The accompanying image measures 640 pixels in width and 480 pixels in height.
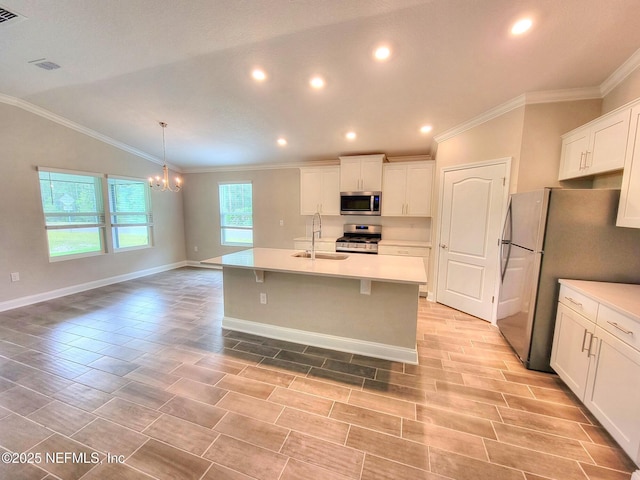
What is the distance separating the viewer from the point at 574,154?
2.50 m

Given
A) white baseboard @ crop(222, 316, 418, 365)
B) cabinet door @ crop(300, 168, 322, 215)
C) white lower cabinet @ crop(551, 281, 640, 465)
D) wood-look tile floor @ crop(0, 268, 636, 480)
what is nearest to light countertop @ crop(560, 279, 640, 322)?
white lower cabinet @ crop(551, 281, 640, 465)

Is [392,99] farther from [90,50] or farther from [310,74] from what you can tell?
[90,50]

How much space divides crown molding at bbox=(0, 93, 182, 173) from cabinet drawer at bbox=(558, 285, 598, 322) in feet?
22.2

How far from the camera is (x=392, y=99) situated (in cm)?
299

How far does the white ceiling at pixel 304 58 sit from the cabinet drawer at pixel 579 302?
1.99m

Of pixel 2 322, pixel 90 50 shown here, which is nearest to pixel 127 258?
pixel 2 322

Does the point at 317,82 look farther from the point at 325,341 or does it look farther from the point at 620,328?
the point at 620,328

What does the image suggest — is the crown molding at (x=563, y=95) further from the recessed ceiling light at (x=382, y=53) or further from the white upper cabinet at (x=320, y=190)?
the white upper cabinet at (x=320, y=190)

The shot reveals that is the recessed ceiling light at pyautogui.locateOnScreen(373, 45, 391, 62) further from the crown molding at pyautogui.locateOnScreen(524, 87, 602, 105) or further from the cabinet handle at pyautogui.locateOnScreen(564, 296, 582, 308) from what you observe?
the cabinet handle at pyautogui.locateOnScreen(564, 296, 582, 308)

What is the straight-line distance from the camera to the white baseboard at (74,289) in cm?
364

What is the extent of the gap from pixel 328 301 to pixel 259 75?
2503 millimetres

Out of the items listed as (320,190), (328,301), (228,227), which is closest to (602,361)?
(328,301)

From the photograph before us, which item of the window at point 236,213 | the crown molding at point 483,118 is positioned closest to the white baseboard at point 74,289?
the window at point 236,213

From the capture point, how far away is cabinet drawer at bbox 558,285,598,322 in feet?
5.71
